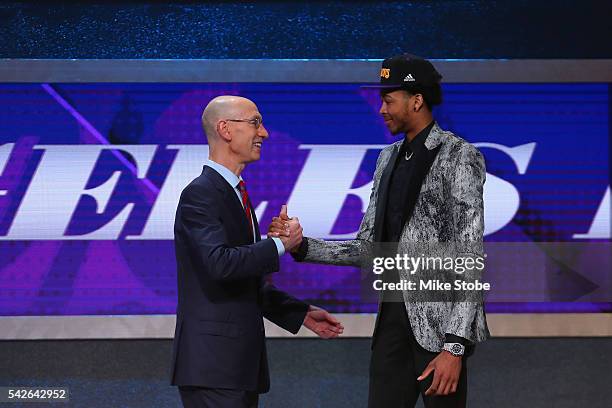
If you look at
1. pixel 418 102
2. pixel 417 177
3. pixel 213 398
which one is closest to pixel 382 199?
pixel 417 177

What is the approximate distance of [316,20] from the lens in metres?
4.44

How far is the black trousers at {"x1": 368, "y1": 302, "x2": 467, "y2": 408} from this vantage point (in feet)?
10.1

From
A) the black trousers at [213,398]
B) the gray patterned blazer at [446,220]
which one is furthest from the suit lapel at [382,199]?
the black trousers at [213,398]

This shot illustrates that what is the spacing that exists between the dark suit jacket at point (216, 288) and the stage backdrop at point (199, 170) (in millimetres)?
1493

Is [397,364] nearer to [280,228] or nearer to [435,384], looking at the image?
[435,384]

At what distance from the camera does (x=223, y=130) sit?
9.81ft

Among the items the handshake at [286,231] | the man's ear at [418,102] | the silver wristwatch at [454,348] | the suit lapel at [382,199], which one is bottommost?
the silver wristwatch at [454,348]

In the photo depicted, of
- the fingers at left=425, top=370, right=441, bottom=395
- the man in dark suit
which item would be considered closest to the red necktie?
the man in dark suit

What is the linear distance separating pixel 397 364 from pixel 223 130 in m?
0.98

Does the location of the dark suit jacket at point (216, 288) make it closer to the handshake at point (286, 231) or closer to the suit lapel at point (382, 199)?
the handshake at point (286, 231)

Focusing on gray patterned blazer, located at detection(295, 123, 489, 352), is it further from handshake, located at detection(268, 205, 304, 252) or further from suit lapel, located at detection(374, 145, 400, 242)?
handshake, located at detection(268, 205, 304, 252)

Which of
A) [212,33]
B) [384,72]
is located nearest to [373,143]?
[212,33]

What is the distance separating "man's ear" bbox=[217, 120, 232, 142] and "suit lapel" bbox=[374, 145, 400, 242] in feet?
1.92

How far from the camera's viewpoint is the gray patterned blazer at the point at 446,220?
2.94 metres
